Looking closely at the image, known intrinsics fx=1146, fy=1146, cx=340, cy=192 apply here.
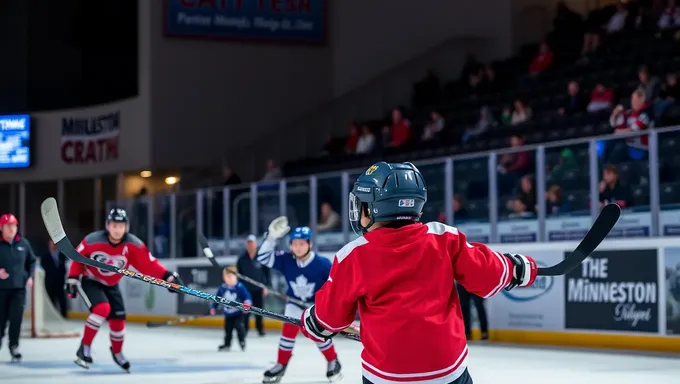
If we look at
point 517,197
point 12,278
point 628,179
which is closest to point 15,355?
point 12,278

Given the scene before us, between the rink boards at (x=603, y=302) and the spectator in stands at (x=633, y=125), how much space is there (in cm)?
91

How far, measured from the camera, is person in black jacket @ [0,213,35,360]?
11023 mm

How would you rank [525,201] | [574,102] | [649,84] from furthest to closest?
[574,102] → [649,84] → [525,201]

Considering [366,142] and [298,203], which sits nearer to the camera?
[298,203]

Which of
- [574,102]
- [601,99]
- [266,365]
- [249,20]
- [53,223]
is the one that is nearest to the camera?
[53,223]

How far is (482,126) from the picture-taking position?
1647 centimetres

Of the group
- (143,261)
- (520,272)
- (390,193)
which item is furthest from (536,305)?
(390,193)

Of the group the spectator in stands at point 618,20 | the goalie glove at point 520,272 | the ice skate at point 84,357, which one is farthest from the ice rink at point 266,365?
the spectator in stands at point 618,20

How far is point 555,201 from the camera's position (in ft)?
40.0

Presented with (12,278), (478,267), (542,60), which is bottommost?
(12,278)

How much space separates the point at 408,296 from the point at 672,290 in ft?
26.1

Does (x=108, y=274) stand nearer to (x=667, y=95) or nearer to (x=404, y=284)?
(x=404, y=284)

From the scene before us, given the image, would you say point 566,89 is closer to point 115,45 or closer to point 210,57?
point 210,57

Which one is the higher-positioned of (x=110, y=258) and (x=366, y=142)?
(x=366, y=142)
